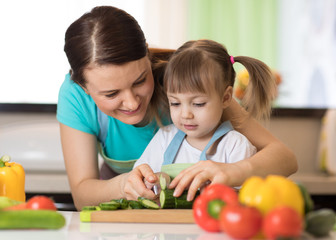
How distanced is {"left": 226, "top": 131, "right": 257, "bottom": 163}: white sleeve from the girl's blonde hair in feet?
0.58

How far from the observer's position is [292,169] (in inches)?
68.6

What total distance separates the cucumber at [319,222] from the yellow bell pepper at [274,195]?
27mm

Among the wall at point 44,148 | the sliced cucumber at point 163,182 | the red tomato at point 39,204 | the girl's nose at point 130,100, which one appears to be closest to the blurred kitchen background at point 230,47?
the wall at point 44,148

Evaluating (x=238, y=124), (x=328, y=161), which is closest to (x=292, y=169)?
(x=238, y=124)

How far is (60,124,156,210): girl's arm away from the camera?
1637 mm

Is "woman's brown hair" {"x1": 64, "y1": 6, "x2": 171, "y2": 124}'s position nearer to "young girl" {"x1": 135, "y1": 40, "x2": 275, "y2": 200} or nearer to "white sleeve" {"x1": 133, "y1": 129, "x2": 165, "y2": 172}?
"young girl" {"x1": 135, "y1": 40, "x2": 275, "y2": 200}

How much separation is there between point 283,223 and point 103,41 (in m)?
1.02

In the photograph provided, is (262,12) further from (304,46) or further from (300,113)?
(300,113)

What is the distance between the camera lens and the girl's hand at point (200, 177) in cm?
132

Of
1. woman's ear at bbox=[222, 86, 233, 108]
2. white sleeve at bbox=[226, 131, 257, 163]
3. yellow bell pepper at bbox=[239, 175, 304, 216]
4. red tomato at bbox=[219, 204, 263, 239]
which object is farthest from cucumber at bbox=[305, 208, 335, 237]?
woman's ear at bbox=[222, 86, 233, 108]

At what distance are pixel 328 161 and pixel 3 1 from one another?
300 cm

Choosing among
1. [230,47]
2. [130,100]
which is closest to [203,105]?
[130,100]

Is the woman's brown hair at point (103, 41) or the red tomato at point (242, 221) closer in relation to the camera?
the red tomato at point (242, 221)

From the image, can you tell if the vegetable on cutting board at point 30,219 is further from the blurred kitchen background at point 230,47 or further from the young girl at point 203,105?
the blurred kitchen background at point 230,47
